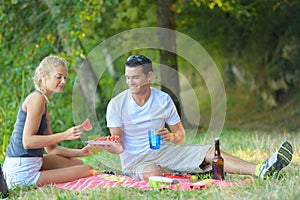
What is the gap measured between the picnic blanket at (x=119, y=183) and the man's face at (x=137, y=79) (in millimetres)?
669

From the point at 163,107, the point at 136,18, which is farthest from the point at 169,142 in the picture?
the point at 136,18

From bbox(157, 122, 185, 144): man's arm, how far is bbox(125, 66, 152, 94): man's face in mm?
346

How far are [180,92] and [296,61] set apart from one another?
547 centimetres

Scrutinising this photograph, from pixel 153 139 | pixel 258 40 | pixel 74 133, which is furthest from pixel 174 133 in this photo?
pixel 258 40

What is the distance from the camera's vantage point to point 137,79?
4.36m

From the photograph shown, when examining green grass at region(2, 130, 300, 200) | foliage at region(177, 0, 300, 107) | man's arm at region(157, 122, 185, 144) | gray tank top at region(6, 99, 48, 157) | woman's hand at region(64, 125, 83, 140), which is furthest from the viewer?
foliage at region(177, 0, 300, 107)

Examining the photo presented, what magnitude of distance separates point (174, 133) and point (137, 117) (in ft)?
0.99

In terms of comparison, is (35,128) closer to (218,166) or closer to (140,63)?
(140,63)

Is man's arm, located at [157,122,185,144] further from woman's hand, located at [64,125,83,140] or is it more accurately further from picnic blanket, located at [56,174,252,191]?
woman's hand, located at [64,125,83,140]

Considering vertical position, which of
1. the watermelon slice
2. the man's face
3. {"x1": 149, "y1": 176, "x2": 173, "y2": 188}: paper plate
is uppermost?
the man's face

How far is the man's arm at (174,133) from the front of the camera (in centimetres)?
432

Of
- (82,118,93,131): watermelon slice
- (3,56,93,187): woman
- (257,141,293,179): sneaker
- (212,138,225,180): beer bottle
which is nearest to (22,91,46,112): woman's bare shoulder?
(3,56,93,187): woman

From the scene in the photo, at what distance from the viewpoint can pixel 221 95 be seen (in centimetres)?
507

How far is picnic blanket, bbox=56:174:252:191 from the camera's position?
3.94m
